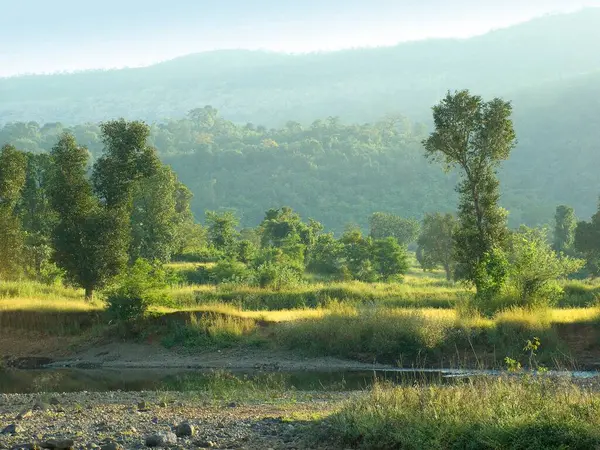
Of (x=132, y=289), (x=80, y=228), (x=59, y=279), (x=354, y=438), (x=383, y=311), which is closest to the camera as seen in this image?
(x=354, y=438)

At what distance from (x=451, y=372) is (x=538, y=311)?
5.83 meters

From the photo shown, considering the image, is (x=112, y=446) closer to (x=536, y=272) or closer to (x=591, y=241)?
(x=536, y=272)

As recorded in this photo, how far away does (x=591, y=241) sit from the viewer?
65375 millimetres

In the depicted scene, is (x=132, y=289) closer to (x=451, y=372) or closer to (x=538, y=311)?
(x=451, y=372)

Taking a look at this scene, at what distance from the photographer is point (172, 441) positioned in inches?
407

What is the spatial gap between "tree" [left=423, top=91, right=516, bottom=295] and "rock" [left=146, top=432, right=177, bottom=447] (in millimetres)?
22213

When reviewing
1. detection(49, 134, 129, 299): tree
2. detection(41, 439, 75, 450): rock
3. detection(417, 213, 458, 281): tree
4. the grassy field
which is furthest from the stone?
detection(417, 213, 458, 281): tree

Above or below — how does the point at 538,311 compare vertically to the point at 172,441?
below

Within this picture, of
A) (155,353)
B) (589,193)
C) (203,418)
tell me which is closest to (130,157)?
(155,353)

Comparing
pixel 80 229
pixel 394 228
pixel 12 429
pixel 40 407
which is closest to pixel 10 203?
pixel 80 229

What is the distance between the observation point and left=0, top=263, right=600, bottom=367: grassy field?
25.1 metres

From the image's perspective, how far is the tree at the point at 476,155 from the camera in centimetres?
3062

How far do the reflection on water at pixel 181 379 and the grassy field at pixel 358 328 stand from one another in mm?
1685

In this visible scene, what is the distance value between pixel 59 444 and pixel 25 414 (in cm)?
417
